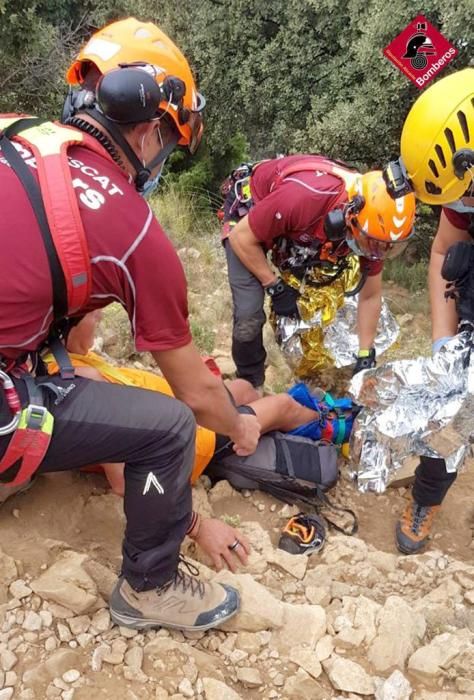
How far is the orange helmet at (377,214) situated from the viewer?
3557 millimetres

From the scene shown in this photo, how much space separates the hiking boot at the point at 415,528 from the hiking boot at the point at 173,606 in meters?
1.47

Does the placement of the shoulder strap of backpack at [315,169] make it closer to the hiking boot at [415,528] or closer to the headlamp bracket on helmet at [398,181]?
the headlamp bracket on helmet at [398,181]

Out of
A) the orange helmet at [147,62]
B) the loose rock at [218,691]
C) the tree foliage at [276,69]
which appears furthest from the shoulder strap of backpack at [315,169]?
the tree foliage at [276,69]

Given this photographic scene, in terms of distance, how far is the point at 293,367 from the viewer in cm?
495

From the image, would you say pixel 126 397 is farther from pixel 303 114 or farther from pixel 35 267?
pixel 303 114

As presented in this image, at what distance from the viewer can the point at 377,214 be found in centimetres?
357

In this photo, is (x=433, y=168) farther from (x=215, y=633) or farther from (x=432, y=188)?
(x=215, y=633)

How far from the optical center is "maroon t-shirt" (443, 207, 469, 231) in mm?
3008

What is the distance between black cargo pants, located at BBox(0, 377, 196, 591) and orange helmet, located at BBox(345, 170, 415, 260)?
191 cm

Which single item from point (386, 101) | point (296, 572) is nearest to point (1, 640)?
point (296, 572)

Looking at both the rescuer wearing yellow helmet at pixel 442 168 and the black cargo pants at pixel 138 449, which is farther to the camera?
the rescuer wearing yellow helmet at pixel 442 168

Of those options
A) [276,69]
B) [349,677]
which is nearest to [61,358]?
[349,677]

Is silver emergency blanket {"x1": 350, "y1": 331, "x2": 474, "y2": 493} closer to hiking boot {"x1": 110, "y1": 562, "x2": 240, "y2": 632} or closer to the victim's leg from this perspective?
the victim's leg

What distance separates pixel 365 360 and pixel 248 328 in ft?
2.65
